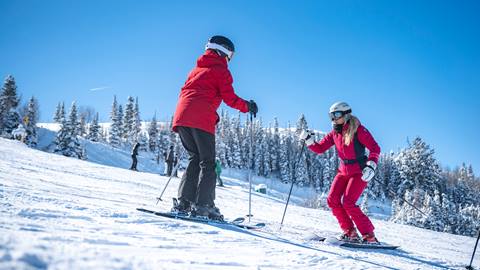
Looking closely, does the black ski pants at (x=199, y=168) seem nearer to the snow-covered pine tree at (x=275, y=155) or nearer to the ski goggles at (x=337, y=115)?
the ski goggles at (x=337, y=115)

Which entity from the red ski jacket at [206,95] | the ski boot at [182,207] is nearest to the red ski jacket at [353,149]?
the red ski jacket at [206,95]

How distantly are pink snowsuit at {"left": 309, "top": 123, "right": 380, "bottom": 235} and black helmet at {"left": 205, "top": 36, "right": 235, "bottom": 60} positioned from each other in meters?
2.05

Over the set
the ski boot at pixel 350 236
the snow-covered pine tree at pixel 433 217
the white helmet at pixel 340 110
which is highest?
the white helmet at pixel 340 110

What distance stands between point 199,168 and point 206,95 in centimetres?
96

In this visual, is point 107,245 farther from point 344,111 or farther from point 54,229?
point 344,111

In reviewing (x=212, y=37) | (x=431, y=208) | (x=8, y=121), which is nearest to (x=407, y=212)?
(x=431, y=208)

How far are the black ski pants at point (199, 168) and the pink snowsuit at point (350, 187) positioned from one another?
A: 186cm

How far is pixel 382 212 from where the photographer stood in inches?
2960

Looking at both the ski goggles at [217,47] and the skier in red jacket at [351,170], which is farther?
the skier in red jacket at [351,170]

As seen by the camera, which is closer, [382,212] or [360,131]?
[360,131]

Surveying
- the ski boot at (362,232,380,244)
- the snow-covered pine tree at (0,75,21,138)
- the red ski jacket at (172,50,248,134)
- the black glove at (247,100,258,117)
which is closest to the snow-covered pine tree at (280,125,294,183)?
the snow-covered pine tree at (0,75,21,138)

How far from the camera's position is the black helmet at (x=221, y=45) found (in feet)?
15.1

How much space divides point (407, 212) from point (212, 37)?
140ft

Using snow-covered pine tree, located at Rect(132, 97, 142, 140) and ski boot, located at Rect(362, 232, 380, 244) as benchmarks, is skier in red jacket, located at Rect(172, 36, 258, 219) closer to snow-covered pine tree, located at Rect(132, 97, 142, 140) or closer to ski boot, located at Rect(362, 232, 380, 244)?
ski boot, located at Rect(362, 232, 380, 244)
